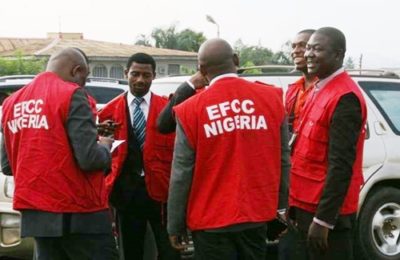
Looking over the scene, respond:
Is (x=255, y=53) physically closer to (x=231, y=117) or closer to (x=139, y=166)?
(x=139, y=166)

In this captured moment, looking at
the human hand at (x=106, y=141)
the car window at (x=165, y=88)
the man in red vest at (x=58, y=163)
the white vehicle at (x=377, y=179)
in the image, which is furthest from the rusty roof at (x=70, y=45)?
the man in red vest at (x=58, y=163)

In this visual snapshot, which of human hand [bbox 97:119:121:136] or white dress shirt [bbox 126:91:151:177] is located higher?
white dress shirt [bbox 126:91:151:177]

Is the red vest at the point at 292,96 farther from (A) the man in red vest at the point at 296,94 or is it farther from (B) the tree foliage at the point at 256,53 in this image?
(B) the tree foliage at the point at 256,53

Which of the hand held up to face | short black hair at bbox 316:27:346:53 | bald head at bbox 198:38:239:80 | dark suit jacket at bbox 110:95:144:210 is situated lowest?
dark suit jacket at bbox 110:95:144:210

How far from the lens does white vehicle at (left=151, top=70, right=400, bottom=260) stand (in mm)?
6570

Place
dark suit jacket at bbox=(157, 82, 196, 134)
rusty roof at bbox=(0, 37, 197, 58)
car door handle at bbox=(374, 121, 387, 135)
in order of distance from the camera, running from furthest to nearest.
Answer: rusty roof at bbox=(0, 37, 197, 58) < car door handle at bbox=(374, 121, 387, 135) < dark suit jacket at bbox=(157, 82, 196, 134)

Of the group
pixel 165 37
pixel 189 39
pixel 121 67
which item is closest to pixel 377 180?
pixel 121 67

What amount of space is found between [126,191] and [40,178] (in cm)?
108

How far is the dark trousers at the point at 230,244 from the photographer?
386cm

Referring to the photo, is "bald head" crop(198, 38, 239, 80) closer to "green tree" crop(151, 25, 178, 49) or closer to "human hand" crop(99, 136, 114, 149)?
"human hand" crop(99, 136, 114, 149)

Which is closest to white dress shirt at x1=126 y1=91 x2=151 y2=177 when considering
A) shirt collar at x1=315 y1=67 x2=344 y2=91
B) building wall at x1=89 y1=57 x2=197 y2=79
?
shirt collar at x1=315 y1=67 x2=344 y2=91

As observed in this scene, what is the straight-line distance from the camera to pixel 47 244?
4273 mm

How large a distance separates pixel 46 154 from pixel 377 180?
3.58 m

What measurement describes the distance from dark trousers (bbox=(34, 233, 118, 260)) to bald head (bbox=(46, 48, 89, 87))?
0.92 meters
